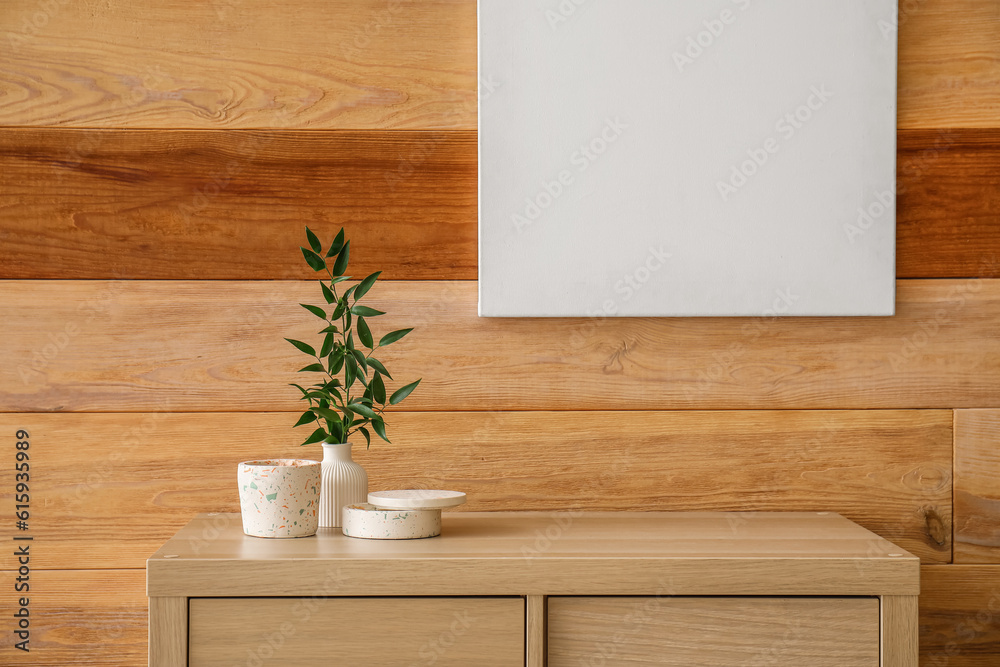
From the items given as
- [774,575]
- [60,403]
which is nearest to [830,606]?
[774,575]

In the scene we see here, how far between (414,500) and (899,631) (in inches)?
23.5

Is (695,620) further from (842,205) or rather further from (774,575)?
(842,205)

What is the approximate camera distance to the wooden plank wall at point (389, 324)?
1.30 m

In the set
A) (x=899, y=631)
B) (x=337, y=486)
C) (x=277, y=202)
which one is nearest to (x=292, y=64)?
(x=277, y=202)

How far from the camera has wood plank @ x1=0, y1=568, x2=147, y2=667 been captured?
1.29m

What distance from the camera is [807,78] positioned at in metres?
1.29

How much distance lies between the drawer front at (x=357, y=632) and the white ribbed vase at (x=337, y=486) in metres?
0.19

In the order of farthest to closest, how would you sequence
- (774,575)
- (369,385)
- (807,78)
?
1. (807,78)
2. (369,385)
3. (774,575)

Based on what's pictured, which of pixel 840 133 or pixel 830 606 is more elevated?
pixel 840 133

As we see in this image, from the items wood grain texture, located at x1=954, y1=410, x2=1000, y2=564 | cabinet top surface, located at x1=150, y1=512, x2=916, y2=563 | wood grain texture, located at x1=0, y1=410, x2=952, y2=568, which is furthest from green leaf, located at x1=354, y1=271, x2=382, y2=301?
wood grain texture, located at x1=954, y1=410, x2=1000, y2=564

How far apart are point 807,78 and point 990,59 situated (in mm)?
306

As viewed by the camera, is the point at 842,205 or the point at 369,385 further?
the point at 842,205

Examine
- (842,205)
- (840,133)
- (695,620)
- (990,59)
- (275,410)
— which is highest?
(990,59)

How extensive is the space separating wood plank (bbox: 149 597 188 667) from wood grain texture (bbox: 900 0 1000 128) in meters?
1.24
